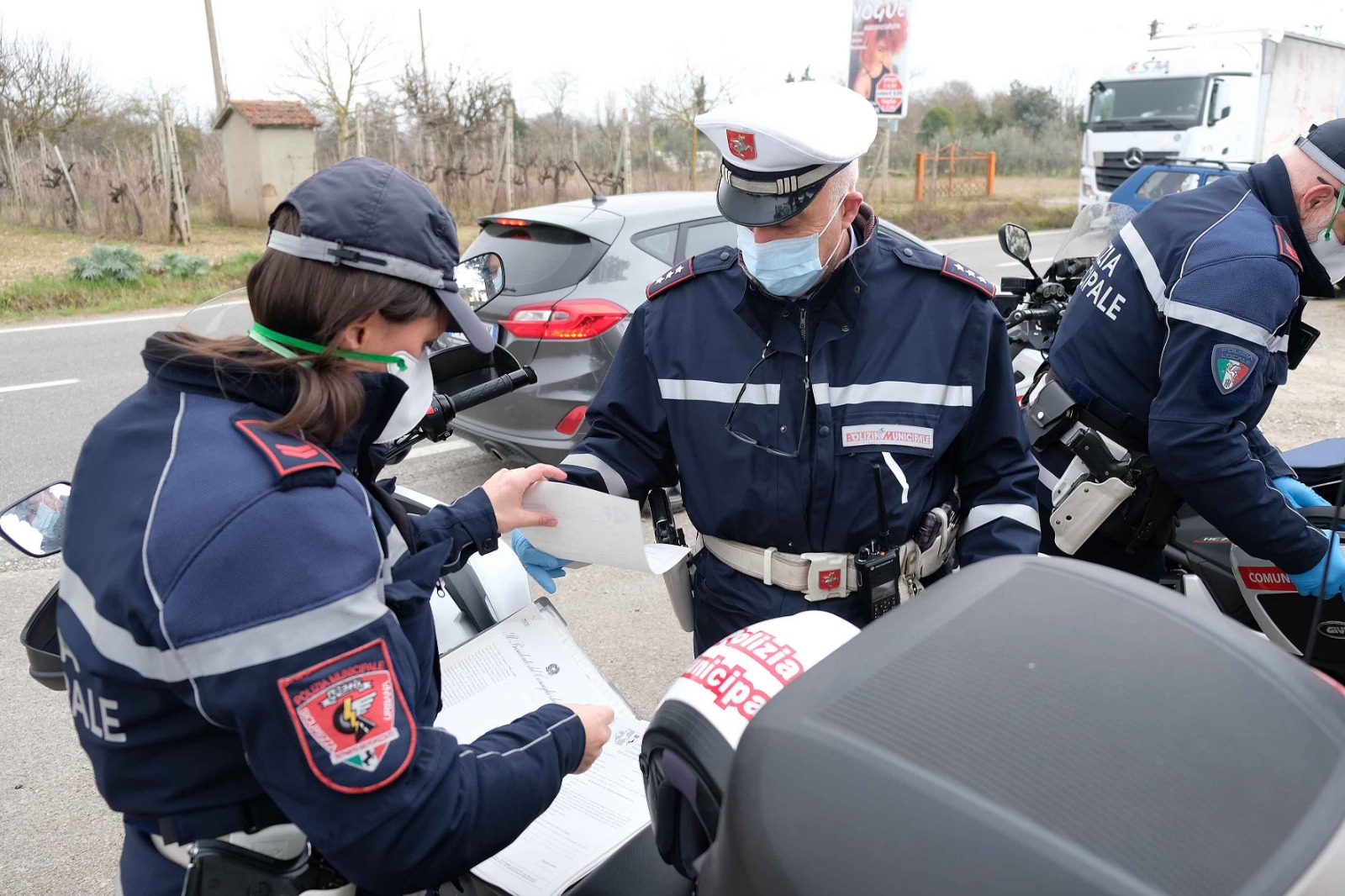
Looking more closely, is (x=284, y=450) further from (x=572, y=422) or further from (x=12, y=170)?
(x=12, y=170)

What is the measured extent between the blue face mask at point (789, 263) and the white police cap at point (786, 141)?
0.19ft

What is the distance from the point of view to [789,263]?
197 cm

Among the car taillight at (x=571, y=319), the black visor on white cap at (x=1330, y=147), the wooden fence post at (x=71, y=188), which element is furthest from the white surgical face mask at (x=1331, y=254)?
the wooden fence post at (x=71, y=188)

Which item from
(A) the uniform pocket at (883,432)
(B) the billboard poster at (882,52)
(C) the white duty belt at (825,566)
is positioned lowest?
(C) the white duty belt at (825,566)

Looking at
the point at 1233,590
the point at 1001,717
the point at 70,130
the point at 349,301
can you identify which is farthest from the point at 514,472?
the point at 70,130

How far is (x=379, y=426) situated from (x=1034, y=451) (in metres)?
2.00

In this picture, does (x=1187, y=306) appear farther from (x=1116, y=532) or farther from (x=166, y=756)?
(x=166, y=756)

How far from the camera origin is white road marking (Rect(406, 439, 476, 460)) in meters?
6.02

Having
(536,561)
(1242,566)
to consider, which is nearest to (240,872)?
(536,561)

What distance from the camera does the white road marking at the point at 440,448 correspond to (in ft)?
19.8

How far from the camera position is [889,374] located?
190 centimetres

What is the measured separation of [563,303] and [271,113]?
15.2 meters

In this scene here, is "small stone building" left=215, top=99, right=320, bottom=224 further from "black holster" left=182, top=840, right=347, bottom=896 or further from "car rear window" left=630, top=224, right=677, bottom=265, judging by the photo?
"black holster" left=182, top=840, right=347, bottom=896

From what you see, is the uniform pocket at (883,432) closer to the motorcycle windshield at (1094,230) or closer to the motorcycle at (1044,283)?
the motorcycle at (1044,283)
